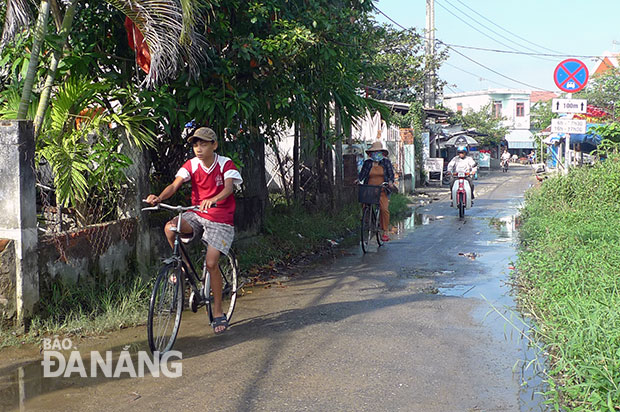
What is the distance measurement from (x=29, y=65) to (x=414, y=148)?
77.9 feet

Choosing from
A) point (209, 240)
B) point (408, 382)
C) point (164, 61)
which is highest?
point (164, 61)

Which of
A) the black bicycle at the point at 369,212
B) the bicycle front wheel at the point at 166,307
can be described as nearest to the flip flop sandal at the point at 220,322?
the bicycle front wheel at the point at 166,307

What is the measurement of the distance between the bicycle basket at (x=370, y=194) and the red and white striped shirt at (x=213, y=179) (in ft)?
18.2

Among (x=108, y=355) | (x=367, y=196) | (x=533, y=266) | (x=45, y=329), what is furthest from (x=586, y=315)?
(x=367, y=196)

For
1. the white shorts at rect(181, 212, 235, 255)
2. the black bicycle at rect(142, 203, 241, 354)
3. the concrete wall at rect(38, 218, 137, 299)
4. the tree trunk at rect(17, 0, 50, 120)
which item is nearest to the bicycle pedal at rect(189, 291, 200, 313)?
the black bicycle at rect(142, 203, 241, 354)

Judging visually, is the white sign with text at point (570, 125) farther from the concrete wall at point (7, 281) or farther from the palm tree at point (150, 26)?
the concrete wall at point (7, 281)

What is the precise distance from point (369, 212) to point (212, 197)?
5.97 m

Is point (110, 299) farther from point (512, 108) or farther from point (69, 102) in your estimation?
point (512, 108)

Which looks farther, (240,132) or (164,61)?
(240,132)

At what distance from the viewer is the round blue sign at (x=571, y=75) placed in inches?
536

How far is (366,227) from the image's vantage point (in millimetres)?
11562

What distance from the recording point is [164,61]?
7.17 m

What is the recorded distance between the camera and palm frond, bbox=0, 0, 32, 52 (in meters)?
6.91

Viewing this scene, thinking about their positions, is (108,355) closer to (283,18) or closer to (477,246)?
(283,18)
